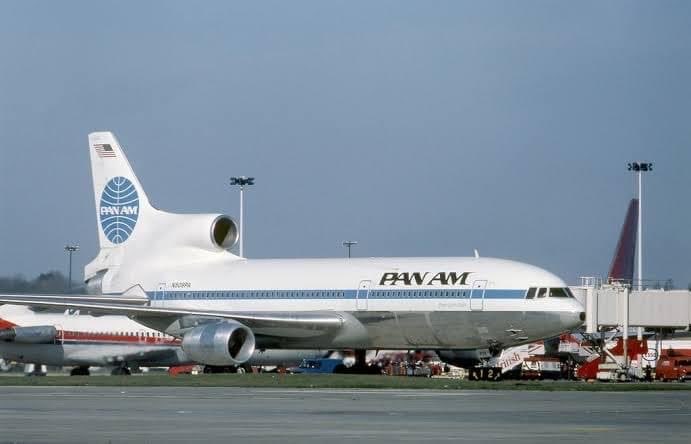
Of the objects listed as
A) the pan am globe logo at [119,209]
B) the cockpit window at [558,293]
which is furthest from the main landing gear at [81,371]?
the cockpit window at [558,293]

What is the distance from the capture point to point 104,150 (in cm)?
6700

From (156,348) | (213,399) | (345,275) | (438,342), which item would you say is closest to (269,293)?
Answer: (345,275)

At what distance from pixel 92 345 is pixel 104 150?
401 inches

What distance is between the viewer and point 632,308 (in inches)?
2505

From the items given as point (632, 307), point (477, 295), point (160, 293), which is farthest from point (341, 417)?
point (632, 307)

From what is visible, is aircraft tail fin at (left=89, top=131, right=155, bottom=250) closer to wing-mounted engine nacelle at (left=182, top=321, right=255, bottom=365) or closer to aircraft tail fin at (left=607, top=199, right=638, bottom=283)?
wing-mounted engine nacelle at (left=182, top=321, right=255, bottom=365)

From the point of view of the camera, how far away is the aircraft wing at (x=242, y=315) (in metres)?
56.3

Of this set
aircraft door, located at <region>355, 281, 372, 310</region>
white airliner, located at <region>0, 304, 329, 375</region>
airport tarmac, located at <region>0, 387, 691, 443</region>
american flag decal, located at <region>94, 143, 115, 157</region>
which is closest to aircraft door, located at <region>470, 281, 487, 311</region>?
aircraft door, located at <region>355, 281, 372, 310</region>

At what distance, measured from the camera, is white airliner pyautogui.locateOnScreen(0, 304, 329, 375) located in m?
69.5

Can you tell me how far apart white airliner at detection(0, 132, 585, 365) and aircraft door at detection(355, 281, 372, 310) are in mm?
39

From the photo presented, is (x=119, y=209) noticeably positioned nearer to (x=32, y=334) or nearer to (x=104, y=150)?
(x=104, y=150)

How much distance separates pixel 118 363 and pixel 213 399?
126ft

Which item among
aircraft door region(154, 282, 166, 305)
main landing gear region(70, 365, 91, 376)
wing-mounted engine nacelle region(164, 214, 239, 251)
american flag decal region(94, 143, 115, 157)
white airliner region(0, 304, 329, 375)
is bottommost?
main landing gear region(70, 365, 91, 376)

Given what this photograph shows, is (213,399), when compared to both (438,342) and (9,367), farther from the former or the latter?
(9,367)
